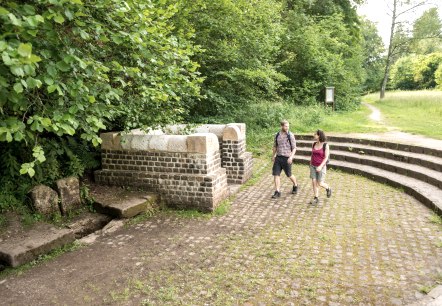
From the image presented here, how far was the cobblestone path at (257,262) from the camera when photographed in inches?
158

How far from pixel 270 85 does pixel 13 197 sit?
30.6 feet

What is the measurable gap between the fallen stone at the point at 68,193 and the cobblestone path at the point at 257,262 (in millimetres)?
1234

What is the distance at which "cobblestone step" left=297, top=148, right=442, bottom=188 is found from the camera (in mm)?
8047

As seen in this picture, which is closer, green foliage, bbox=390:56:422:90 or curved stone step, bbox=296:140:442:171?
curved stone step, bbox=296:140:442:171

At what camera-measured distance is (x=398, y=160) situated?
9766 millimetres

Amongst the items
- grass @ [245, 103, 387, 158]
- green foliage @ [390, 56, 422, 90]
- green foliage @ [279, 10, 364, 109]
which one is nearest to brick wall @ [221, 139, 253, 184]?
grass @ [245, 103, 387, 158]

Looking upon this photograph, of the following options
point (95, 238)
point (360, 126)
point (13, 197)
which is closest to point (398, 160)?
point (360, 126)

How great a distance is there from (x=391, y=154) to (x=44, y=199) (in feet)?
29.4

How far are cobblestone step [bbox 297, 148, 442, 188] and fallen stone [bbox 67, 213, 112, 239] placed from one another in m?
7.09

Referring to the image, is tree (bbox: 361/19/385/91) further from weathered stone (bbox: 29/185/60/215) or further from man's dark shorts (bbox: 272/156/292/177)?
weathered stone (bbox: 29/185/60/215)

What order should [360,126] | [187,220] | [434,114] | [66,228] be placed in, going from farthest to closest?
[434,114] → [360,126] → [187,220] → [66,228]

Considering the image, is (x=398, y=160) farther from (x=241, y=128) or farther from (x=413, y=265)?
(x=413, y=265)

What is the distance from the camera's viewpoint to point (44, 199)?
6078 millimetres

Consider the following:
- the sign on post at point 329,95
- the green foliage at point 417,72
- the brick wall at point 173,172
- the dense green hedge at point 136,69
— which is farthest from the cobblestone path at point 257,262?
the green foliage at point 417,72
